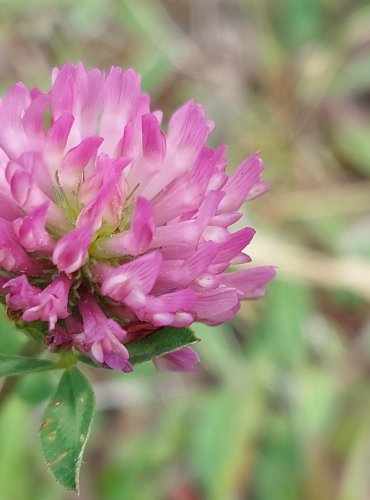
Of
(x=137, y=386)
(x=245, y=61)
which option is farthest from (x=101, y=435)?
(x=245, y=61)

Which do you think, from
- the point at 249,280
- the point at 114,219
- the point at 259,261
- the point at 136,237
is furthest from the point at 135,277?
the point at 259,261

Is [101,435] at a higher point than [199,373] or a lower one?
lower

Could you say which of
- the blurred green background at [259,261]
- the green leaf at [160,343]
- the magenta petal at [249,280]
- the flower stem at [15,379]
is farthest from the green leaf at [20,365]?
the blurred green background at [259,261]

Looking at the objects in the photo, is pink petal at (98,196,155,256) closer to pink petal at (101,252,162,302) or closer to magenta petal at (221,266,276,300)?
pink petal at (101,252,162,302)

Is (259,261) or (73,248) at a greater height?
(73,248)

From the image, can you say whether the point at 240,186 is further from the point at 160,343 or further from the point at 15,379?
the point at 15,379

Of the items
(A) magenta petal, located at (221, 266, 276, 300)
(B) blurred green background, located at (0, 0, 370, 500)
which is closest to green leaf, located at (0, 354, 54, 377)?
(A) magenta petal, located at (221, 266, 276, 300)

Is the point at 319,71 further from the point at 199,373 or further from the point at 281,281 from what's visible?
the point at 199,373
